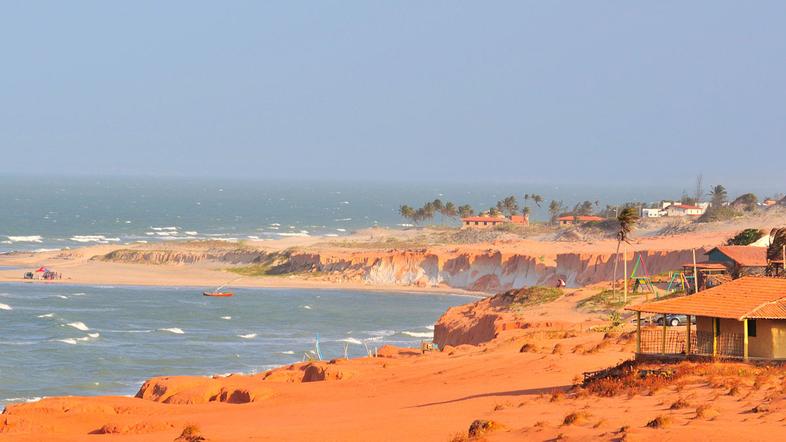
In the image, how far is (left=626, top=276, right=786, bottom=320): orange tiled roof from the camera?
93.0 feet

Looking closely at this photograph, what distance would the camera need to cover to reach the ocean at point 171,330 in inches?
2101

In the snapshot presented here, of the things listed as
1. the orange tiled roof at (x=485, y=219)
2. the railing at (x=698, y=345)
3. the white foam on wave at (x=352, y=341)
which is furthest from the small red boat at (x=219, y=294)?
the railing at (x=698, y=345)

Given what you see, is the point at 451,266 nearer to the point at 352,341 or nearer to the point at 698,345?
the point at 352,341

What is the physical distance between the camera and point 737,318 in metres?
28.3

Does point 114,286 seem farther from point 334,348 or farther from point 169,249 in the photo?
point 334,348

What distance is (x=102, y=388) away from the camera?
4906 cm

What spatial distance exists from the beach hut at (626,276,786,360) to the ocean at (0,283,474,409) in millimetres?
25848

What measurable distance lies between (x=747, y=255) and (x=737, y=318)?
2960 cm

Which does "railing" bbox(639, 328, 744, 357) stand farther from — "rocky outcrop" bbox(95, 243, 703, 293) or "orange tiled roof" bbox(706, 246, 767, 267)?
"rocky outcrop" bbox(95, 243, 703, 293)

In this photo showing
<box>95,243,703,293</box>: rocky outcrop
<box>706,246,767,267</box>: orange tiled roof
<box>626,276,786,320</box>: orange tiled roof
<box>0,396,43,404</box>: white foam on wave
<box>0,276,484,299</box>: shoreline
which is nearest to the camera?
<box>626,276,786,320</box>: orange tiled roof

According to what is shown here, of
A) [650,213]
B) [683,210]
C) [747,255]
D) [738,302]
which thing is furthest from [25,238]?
[738,302]

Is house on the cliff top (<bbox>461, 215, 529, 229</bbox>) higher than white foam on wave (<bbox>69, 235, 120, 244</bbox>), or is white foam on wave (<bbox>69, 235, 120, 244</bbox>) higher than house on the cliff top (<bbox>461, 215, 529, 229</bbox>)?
house on the cliff top (<bbox>461, 215, 529, 229</bbox>)

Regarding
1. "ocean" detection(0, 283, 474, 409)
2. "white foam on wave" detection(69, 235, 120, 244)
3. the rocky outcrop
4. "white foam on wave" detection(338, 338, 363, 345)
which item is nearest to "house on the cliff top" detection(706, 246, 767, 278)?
"ocean" detection(0, 283, 474, 409)

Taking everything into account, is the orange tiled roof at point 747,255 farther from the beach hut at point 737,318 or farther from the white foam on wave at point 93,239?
the white foam on wave at point 93,239
